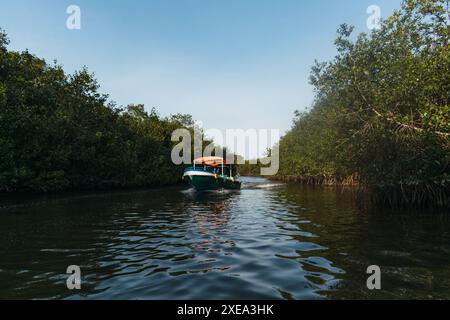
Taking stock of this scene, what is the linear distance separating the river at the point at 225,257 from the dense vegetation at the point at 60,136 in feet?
41.4

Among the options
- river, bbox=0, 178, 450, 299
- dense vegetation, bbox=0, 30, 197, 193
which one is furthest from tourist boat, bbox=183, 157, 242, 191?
river, bbox=0, 178, 450, 299

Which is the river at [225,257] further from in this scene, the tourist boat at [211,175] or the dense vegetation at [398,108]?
the tourist boat at [211,175]

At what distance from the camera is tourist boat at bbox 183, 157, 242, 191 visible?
110ft

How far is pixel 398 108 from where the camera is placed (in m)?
18.4

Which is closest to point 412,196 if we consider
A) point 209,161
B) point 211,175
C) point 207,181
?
point 211,175

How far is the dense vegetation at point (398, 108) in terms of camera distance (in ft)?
52.6

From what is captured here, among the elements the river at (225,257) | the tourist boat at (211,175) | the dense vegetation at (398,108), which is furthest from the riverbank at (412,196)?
the tourist boat at (211,175)

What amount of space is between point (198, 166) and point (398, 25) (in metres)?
24.2

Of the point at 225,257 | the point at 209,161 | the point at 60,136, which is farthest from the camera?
the point at 209,161

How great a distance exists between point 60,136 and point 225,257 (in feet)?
91.8

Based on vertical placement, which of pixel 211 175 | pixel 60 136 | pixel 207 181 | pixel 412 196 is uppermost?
pixel 60 136

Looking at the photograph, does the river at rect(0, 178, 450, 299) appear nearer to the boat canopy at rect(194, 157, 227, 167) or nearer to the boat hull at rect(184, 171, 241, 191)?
the boat hull at rect(184, 171, 241, 191)

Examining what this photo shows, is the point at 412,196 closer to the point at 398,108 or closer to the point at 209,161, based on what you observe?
the point at 398,108
